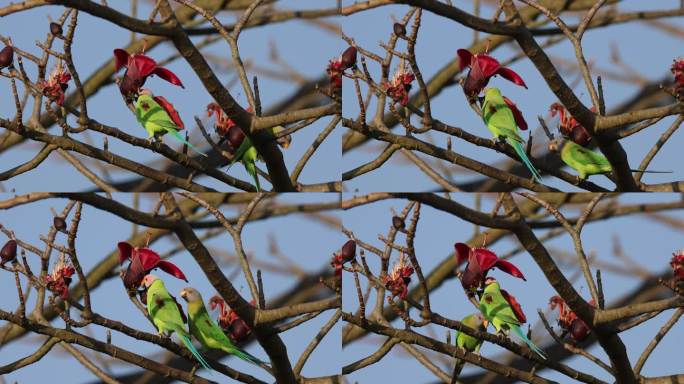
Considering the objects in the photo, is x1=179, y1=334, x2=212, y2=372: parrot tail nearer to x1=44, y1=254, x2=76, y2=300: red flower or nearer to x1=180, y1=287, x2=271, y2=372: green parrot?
x1=180, y1=287, x2=271, y2=372: green parrot

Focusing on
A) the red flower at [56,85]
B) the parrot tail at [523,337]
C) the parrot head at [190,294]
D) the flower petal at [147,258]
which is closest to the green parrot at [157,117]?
the red flower at [56,85]

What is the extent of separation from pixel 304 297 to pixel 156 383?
0.68 metres

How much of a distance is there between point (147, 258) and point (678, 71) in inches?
76.5

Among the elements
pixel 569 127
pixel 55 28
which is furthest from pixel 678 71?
pixel 55 28

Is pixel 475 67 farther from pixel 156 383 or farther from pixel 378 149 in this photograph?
pixel 156 383

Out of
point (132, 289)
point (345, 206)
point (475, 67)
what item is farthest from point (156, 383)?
point (475, 67)

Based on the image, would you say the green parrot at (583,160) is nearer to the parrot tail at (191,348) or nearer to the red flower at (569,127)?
the red flower at (569,127)

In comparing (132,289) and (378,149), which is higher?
(378,149)

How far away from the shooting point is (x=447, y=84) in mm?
4344

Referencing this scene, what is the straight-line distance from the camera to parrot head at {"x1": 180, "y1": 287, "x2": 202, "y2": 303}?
4.36 metres

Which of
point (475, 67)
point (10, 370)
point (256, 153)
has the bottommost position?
point (10, 370)

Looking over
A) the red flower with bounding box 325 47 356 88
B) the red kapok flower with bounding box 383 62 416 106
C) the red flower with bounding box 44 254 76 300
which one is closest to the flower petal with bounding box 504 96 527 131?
the red kapok flower with bounding box 383 62 416 106

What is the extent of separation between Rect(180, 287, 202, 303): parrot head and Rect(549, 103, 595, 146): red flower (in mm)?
1413

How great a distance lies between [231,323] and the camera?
4379mm
